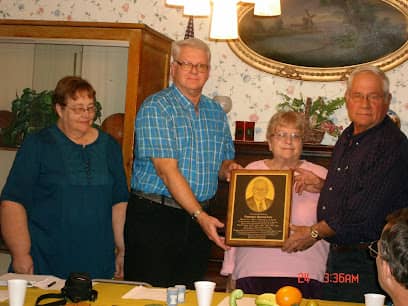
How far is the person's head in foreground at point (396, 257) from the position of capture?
2.13m

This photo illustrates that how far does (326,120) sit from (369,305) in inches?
91.2

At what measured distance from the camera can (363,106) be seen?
11.6 ft

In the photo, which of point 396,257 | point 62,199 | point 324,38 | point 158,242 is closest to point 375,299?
point 396,257

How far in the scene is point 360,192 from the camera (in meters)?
3.42

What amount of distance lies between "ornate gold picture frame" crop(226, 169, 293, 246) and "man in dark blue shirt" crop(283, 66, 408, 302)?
0.30ft

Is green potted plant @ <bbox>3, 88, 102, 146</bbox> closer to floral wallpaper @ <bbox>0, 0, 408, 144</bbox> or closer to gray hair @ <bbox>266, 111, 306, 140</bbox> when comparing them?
floral wallpaper @ <bbox>0, 0, 408, 144</bbox>

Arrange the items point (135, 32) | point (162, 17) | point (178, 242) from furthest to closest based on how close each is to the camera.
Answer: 1. point (162, 17)
2. point (135, 32)
3. point (178, 242)

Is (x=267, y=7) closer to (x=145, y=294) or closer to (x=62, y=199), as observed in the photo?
(x=62, y=199)

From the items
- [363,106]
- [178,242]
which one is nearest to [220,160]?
[178,242]

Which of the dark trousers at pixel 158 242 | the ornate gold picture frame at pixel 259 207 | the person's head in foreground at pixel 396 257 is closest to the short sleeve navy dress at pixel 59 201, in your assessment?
the dark trousers at pixel 158 242

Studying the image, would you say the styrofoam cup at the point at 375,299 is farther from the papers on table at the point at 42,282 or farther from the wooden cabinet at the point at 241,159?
the wooden cabinet at the point at 241,159

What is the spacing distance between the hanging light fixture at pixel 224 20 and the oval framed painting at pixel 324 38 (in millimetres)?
1187

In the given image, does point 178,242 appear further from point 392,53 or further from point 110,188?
point 392,53

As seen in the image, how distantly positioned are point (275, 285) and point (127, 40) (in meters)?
1.86
